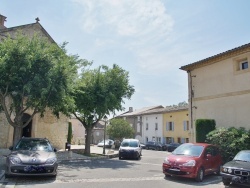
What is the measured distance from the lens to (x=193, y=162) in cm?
1084

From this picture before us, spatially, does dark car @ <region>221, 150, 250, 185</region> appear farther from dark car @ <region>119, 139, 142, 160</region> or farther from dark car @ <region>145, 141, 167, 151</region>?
dark car @ <region>145, 141, 167, 151</region>

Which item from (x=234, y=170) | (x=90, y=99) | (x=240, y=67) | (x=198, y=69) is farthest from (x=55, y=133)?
(x=234, y=170)

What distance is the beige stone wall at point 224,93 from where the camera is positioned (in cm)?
1705

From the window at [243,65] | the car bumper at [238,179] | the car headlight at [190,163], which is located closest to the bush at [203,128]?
the window at [243,65]

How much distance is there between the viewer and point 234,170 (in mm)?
9617

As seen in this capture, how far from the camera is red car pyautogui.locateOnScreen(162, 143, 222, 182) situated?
10.8m

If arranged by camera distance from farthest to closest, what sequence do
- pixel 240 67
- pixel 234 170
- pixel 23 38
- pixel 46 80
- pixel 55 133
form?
pixel 55 133 < pixel 240 67 < pixel 23 38 < pixel 46 80 < pixel 234 170

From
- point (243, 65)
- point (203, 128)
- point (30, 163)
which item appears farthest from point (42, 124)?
point (243, 65)

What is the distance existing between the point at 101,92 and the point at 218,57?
30.4ft

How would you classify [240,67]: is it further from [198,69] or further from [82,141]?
[82,141]

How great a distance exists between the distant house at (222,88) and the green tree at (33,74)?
10561 millimetres

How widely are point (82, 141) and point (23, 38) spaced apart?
32741 millimetres

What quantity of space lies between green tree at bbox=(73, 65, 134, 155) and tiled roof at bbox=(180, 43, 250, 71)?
5275mm

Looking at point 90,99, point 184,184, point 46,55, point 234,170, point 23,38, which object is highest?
point 23,38
